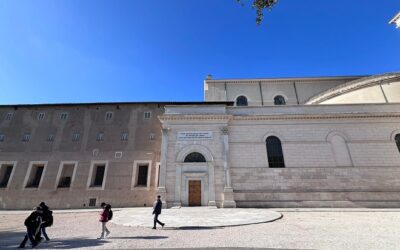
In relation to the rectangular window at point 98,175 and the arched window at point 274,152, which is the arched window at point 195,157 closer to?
the arched window at point 274,152

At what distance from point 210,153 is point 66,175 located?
16183 mm

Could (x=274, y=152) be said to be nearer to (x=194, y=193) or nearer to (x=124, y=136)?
(x=194, y=193)

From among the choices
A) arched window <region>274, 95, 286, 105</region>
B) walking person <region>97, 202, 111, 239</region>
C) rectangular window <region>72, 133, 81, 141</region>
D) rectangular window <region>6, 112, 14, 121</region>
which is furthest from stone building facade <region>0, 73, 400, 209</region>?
walking person <region>97, 202, 111, 239</region>

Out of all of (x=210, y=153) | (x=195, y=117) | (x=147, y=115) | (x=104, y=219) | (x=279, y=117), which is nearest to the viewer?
(x=104, y=219)

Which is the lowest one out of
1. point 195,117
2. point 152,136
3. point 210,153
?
point 210,153

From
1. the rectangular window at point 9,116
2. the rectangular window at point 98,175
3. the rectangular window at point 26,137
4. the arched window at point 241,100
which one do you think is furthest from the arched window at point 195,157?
the rectangular window at point 9,116

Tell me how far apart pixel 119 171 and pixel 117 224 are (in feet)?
36.9

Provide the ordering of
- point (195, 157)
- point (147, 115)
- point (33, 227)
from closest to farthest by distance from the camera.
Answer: point (33, 227) → point (195, 157) → point (147, 115)

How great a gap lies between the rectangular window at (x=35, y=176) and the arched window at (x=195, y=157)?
16515mm

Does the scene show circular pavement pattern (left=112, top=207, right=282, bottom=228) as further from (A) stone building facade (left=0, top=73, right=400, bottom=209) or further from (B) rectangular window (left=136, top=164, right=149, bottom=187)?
(B) rectangular window (left=136, top=164, right=149, bottom=187)

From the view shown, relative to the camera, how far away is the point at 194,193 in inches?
672

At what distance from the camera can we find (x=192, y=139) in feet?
60.7

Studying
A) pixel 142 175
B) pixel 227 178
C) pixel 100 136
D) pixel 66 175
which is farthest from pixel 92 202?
pixel 227 178

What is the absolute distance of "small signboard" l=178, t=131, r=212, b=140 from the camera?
18562 mm
